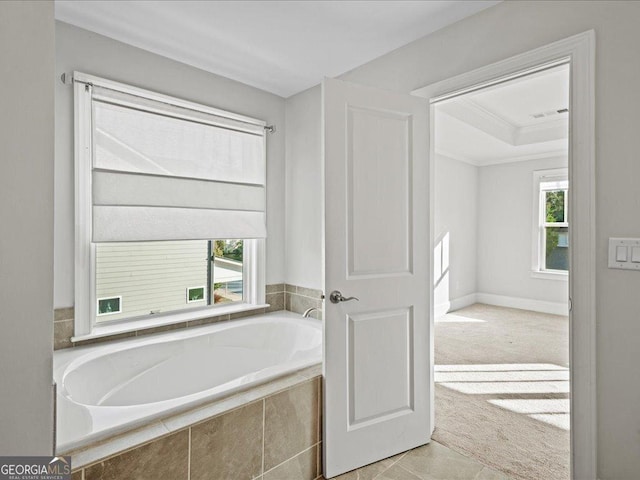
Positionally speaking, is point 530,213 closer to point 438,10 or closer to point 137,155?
point 438,10

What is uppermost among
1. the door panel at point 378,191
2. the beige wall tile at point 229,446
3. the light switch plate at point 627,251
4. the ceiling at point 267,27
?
the ceiling at point 267,27

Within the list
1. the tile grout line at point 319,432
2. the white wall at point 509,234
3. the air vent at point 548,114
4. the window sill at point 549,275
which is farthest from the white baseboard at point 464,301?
the tile grout line at point 319,432

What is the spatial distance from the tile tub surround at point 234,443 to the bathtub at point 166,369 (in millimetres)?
62

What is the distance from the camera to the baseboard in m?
5.34

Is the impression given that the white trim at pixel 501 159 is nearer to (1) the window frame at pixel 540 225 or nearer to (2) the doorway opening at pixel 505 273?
(2) the doorway opening at pixel 505 273

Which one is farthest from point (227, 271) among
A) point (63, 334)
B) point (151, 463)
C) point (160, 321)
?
point (151, 463)

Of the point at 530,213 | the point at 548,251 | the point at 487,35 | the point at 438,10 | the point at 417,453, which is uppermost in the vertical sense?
the point at 438,10

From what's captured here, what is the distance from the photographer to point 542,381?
3035 mm

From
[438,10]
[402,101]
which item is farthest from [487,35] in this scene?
[402,101]

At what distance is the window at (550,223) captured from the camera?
5.41 meters

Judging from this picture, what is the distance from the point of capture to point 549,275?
5434 millimetres

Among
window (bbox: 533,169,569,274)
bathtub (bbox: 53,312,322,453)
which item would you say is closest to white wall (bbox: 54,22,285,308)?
bathtub (bbox: 53,312,322,453)

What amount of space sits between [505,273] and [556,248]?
0.81 meters

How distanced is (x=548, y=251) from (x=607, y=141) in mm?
4656
